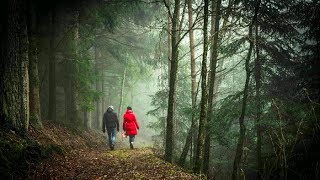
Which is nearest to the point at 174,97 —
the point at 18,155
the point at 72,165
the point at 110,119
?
the point at 110,119

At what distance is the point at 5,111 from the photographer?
9141 mm

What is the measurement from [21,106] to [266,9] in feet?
32.7

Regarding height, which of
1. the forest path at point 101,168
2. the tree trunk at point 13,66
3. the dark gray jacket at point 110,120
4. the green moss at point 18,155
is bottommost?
the forest path at point 101,168

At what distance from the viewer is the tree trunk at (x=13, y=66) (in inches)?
361

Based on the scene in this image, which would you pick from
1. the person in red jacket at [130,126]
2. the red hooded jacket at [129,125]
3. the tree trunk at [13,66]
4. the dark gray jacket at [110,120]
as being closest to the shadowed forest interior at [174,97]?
the tree trunk at [13,66]

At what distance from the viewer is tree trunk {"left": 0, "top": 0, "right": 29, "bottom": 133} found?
918 cm

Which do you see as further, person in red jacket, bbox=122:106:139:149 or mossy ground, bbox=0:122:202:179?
person in red jacket, bbox=122:106:139:149

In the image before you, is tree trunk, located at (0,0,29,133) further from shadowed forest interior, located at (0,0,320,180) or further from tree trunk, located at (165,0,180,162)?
tree trunk, located at (165,0,180,162)

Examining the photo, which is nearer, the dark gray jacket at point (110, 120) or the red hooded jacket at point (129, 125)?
the dark gray jacket at point (110, 120)

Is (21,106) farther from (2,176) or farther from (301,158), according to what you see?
(301,158)

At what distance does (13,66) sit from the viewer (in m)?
9.40

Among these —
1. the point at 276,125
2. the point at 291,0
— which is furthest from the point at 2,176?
the point at 291,0

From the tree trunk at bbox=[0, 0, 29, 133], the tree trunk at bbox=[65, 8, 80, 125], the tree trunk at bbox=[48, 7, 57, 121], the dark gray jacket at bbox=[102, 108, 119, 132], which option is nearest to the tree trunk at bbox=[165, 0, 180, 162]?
the dark gray jacket at bbox=[102, 108, 119, 132]

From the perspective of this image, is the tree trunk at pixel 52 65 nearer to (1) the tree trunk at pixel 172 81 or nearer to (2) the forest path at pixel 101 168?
(2) the forest path at pixel 101 168
